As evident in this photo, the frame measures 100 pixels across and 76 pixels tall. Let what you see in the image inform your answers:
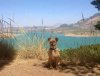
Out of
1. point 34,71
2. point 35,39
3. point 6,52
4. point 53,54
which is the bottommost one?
point 34,71

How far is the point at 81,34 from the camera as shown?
11508 mm

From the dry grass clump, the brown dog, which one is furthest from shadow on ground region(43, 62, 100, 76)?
the dry grass clump

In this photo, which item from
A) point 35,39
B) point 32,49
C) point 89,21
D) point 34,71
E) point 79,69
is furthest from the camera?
point 89,21

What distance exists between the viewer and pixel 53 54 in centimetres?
805

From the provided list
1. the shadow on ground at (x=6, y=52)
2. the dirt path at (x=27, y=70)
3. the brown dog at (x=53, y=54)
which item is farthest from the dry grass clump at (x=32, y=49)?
the brown dog at (x=53, y=54)

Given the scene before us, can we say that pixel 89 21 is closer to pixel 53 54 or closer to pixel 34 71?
pixel 53 54

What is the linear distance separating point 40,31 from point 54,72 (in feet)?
10.8

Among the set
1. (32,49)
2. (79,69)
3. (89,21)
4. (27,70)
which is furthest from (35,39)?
(79,69)

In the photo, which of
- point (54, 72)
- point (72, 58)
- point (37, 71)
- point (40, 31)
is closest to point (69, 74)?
point (54, 72)

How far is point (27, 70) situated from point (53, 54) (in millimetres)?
878

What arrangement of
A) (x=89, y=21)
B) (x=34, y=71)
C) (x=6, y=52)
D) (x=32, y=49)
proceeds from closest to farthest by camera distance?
(x=34, y=71), (x=6, y=52), (x=32, y=49), (x=89, y=21)

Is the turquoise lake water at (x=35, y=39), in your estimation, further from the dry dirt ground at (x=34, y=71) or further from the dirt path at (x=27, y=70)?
the dry dirt ground at (x=34, y=71)

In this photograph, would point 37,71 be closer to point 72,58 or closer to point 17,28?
point 72,58

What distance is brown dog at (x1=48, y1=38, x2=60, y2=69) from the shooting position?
8047 millimetres
